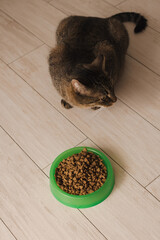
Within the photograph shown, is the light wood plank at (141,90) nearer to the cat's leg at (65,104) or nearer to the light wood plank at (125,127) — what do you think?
the light wood plank at (125,127)

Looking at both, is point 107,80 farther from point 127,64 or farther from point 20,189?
point 20,189

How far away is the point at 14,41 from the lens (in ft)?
7.65

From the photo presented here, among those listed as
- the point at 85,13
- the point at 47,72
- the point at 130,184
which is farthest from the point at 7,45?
the point at 130,184

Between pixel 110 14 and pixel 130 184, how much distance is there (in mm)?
1371

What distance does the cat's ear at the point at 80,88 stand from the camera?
1.52 m

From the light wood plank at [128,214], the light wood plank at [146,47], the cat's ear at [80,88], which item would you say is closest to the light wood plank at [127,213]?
the light wood plank at [128,214]

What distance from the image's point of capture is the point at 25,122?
6.19 ft

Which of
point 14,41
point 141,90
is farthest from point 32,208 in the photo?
point 14,41

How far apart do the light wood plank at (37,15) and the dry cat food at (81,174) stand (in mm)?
1039

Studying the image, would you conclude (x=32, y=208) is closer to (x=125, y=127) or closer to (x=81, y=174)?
(x=81, y=174)

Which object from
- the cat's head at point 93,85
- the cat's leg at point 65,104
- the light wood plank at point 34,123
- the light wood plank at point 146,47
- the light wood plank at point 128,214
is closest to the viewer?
the light wood plank at point 128,214

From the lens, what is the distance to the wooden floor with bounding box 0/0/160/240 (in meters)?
1.50

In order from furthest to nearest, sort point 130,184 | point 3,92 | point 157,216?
point 3,92 → point 130,184 → point 157,216

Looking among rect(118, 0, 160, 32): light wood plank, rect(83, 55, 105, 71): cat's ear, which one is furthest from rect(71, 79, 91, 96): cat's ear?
rect(118, 0, 160, 32): light wood plank
